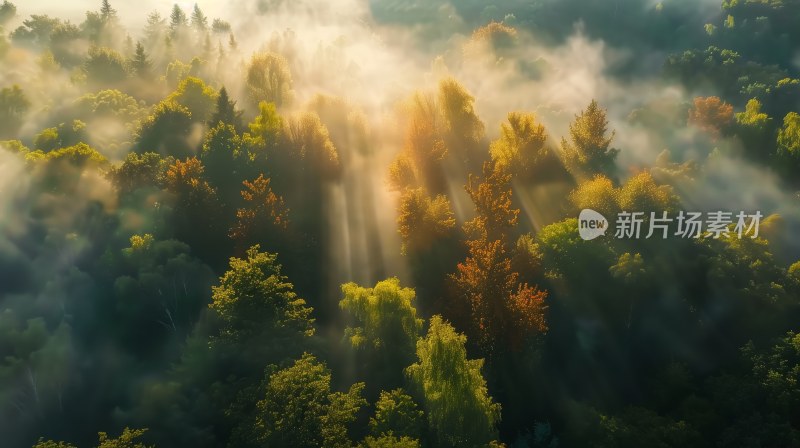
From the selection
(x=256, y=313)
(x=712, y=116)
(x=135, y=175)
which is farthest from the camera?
(x=712, y=116)

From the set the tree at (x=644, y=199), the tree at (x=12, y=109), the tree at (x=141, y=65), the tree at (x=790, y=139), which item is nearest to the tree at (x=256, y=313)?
the tree at (x=644, y=199)

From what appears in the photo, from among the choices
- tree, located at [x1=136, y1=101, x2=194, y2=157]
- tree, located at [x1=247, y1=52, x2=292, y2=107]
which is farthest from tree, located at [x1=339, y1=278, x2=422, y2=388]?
tree, located at [x1=247, y1=52, x2=292, y2=107]

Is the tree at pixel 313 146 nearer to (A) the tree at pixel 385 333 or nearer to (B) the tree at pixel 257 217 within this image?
(B) the tree at pixel 257 217

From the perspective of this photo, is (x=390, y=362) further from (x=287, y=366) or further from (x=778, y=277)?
(x=778, y=277)

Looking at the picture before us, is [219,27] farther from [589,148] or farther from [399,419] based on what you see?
[399,419]

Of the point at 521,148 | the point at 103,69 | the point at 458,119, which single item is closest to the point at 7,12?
the point at 103,69
